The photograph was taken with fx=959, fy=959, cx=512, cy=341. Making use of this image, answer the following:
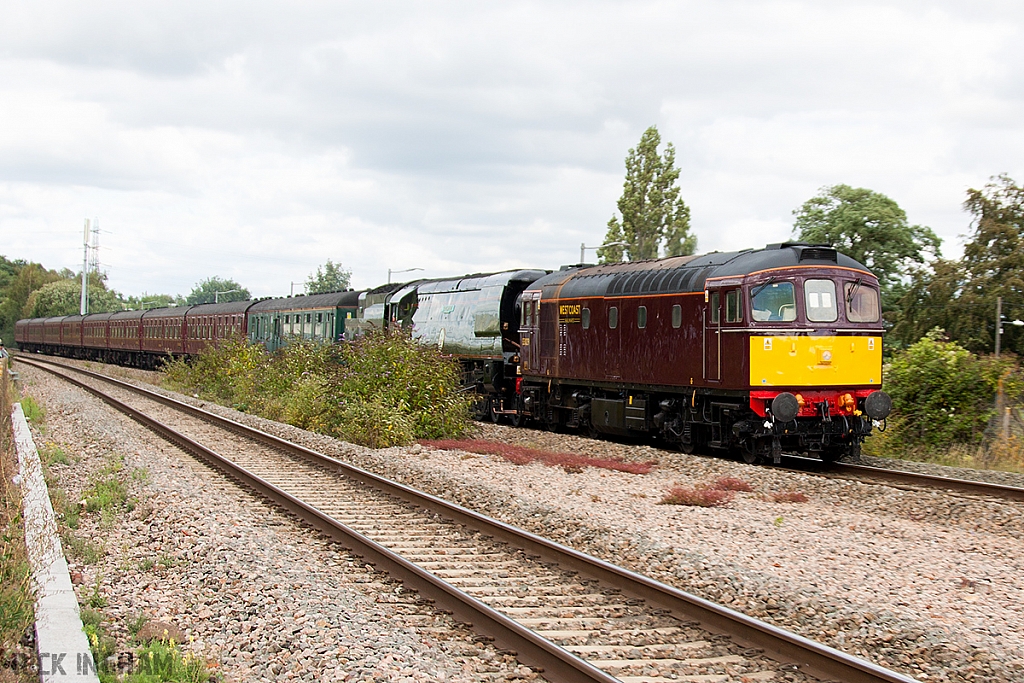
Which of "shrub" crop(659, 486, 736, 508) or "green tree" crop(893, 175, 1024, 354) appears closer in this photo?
"shrub" crop(659, 486, 736, 508)

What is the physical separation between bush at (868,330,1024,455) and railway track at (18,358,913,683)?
416 inches

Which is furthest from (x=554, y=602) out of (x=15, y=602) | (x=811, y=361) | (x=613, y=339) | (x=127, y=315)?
(x=127, y=315)

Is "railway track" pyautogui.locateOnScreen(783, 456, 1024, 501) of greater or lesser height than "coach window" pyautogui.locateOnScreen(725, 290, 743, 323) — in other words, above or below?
below

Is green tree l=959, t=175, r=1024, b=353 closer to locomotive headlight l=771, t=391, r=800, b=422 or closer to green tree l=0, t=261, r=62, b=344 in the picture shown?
locomotive headlight l=771, t=391, r=800, b=422

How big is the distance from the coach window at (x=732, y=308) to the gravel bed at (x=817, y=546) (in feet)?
7.57

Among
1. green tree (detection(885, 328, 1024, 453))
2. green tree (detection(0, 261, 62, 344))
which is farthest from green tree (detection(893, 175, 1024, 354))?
green tree (detection(0, 261, 62, 344))

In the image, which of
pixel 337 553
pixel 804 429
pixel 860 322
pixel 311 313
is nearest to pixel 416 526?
pixel 337 553

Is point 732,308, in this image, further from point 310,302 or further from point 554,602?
point 310,302

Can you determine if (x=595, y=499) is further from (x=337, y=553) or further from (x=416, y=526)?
(x=337, y=553)

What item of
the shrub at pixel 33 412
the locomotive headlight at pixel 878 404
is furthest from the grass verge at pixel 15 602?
the shrub at pixel 33 412

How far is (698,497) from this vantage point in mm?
11930

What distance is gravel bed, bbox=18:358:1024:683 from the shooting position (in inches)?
261

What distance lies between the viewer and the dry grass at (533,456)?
15047mm

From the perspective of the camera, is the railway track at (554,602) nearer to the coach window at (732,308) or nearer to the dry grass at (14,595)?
the dry grass at (14,595)
